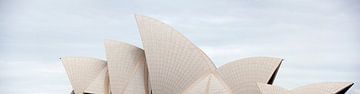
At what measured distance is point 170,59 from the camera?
4622 centimetres

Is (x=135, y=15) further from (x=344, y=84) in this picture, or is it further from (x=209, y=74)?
(x=344, y=84)

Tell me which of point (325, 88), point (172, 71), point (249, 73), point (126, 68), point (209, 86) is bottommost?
point (325, 88)

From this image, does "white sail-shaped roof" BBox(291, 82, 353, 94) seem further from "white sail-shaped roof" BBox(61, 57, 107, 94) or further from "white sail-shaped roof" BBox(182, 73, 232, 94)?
"white sail-shaped roof" BBox(61, 57, 107, 94)

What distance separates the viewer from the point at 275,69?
46562 millimetres

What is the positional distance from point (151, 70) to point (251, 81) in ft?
24.9

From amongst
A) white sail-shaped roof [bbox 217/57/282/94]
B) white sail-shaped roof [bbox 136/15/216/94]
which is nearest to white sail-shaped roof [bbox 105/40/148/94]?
white sail-shaped roof [bbox 136/15/216/94]

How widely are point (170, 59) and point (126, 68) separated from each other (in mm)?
3880

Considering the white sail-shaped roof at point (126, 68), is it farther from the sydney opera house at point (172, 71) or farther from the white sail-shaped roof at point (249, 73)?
the white sail-shaped roof at point (249, 73)

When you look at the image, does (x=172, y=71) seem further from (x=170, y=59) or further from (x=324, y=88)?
(x=324, y=88)

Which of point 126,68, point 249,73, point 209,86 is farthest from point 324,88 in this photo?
point 126,68

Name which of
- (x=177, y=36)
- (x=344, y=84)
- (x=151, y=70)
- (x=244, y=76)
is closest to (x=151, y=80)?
(x=151, y=70)

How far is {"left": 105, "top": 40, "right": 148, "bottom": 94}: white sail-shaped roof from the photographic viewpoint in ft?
154

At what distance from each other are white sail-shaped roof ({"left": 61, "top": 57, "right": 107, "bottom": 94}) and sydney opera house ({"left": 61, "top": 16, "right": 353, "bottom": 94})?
0.10 meters

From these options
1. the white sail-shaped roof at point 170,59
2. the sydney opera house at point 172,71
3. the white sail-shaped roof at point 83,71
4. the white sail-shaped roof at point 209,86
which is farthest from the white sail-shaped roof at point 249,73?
the white sail-shaped roof at point 83,71
